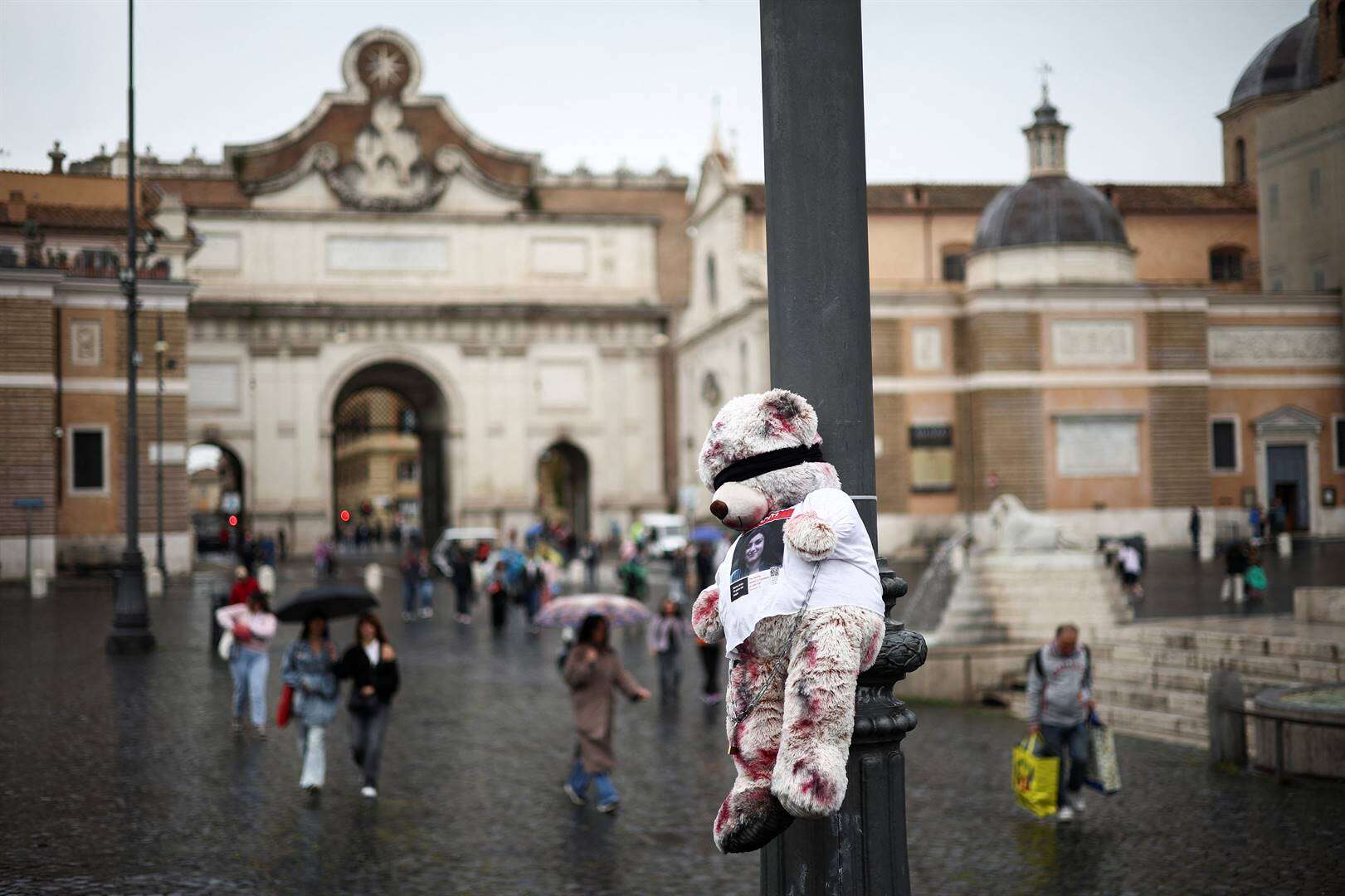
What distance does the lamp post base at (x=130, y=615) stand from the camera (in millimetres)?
20203

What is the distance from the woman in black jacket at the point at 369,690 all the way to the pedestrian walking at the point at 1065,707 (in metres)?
4.64

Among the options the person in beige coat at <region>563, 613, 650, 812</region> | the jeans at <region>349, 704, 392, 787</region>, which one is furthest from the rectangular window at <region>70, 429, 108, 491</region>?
the person in beige coat at <region>563, 613, 650, 812</region>

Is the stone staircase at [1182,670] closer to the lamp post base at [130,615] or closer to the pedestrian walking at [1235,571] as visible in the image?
the pedestrian walking at [1235,571]

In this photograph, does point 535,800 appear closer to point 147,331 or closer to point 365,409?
point 147,331

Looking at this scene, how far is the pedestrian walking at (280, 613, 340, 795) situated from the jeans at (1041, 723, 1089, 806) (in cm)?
514

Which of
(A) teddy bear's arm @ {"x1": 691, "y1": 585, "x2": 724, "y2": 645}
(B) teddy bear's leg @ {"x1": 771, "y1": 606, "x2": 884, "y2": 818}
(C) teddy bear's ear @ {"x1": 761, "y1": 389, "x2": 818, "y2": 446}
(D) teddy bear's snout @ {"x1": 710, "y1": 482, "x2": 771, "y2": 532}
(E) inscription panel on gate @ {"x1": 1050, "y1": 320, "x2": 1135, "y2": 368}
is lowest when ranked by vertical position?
(B) teddy bear's leg @ {"x1": 771, "y1": 606, "x2": 884, "y2": 818}

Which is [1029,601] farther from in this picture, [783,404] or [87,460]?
[87,460]

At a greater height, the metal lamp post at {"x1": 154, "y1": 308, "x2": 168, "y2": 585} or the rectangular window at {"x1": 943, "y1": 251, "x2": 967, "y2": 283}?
the rectangular window at {"x1": 943, "y1": 251, "x2": 967, "y2": 283}

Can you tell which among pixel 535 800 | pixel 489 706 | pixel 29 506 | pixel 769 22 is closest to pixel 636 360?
pixel 29 506

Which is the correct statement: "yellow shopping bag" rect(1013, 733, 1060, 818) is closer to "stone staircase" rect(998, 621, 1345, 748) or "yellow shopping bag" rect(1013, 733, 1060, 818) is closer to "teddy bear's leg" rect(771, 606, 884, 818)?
"stone staircase" rect(998, 621, 1345, 748)

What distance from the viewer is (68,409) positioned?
3606cm

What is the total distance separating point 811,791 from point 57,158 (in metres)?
12.1

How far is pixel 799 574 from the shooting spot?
3354 millimetres

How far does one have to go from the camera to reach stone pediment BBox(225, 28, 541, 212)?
Result: 168 ft
